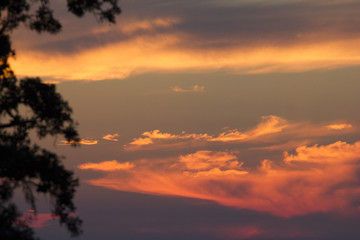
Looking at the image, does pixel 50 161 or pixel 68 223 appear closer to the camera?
pixel 50 161

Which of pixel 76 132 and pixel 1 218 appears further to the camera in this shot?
pixel 76 132

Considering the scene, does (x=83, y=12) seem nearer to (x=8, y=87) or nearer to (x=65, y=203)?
(x=8, y=87)

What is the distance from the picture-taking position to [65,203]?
2381 centimetres

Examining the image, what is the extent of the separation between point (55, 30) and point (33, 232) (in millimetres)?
8411

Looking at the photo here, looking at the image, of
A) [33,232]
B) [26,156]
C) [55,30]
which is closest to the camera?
[26,156]

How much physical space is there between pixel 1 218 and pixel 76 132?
4606mm

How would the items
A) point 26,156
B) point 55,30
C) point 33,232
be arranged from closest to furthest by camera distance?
point 26,156 → point 33,232 → point 55,30

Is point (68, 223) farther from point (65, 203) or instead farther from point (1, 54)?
point (1, 54)

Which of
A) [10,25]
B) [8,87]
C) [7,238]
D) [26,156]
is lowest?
[7,238]

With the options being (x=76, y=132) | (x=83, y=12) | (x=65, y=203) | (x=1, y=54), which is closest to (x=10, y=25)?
(x=1, y=54)

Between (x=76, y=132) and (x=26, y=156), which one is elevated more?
(x=76, y=132)

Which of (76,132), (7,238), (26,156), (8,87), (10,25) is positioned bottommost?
(7,238)

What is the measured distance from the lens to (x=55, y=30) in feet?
82.1

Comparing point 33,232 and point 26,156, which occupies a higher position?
point 26,156
